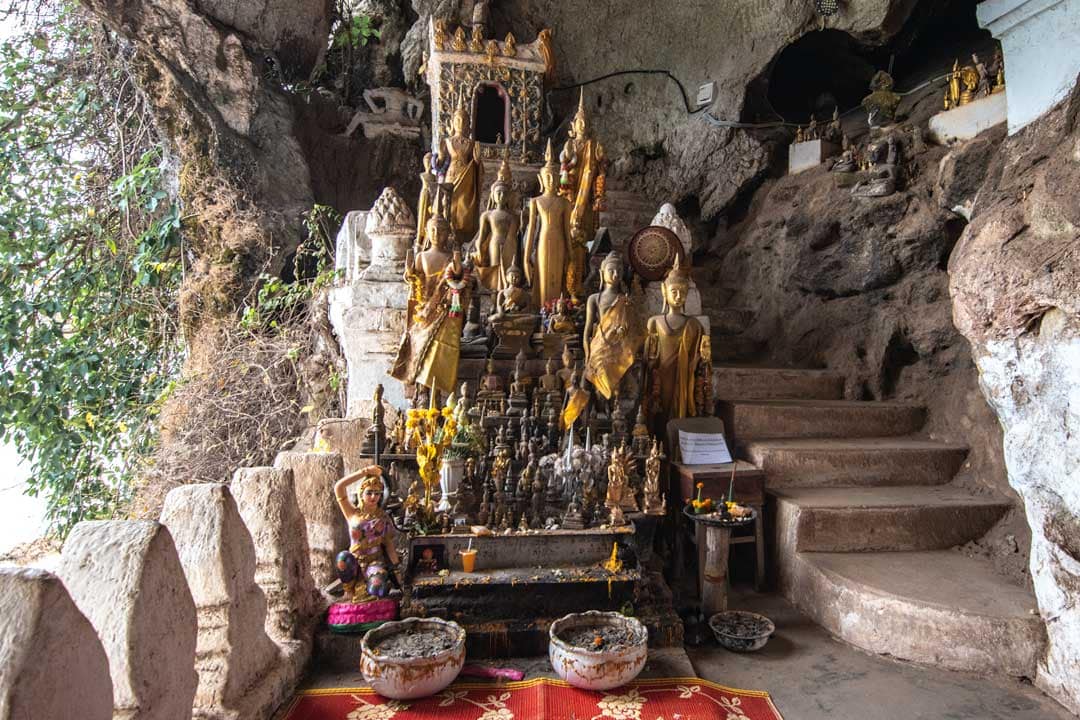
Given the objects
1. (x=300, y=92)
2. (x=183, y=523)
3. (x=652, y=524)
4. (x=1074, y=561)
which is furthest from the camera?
(x=300, y=92)

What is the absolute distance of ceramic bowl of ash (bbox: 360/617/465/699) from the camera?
3.16m

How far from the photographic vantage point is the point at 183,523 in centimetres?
281

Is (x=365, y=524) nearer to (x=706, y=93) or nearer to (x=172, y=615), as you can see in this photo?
(x=172, y=615)

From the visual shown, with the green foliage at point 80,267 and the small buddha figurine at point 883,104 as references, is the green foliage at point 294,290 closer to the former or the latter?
the green foliage at point 80,267

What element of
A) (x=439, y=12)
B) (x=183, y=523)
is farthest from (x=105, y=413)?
(x=439, y=12)

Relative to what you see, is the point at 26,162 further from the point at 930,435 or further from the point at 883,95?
the point at 883,95

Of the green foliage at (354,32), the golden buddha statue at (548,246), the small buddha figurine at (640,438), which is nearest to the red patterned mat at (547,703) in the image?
the small buddha figurine at (640,438)

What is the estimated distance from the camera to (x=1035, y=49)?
386 cm

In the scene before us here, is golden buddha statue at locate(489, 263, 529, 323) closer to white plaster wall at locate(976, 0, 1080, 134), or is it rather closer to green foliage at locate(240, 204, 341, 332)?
green foliage at locate(240, 204, 341, 332)

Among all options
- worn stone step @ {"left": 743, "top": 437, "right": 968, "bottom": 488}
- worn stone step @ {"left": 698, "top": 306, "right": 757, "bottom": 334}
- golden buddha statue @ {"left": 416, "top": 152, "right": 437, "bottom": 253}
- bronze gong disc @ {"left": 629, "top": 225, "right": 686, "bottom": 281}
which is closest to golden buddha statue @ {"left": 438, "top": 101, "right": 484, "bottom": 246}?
golden buddha statue @ {"left": 416, "top": 152, "right": 437, "bottom": 253}

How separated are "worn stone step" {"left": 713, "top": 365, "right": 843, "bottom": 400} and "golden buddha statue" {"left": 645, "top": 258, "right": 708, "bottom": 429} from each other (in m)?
1.09

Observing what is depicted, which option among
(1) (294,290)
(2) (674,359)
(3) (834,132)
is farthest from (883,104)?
(1) (294,290)

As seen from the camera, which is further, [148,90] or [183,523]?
[148,90]

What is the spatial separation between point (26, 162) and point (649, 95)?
9.25m
